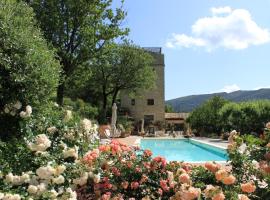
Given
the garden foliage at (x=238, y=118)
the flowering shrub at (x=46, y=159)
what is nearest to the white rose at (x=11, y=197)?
the flowering shrub at (x=46, y=159)

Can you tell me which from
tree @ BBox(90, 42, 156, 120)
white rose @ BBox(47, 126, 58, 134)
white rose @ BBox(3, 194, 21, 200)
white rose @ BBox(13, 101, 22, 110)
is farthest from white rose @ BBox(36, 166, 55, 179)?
tree @ BBox(90, 42, 156, 120)

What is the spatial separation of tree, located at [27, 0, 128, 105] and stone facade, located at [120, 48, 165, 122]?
27090mm

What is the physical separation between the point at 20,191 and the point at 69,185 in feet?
3.10

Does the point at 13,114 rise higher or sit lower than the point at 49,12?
lower

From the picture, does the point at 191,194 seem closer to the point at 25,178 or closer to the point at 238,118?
the point at 25,178

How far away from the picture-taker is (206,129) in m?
39.3

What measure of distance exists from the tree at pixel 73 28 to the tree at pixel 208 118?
17.0m

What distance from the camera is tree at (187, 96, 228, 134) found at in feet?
125

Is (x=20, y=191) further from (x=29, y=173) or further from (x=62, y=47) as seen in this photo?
(x=62, y=47)

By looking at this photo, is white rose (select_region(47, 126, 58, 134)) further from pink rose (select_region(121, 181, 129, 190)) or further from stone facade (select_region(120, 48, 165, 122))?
stone facade (select_region(120, 48, 165, 122))

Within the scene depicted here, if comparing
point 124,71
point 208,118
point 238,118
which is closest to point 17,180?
point 238,118

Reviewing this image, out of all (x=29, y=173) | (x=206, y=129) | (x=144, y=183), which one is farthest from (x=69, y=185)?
(x=206, y=129)

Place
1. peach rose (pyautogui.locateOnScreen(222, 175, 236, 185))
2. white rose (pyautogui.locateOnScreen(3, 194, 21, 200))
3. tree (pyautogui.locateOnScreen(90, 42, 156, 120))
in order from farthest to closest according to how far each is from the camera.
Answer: tree (pyautogui.locateOnScreen(90, 42, 156, 120)), peach rose (pyautogui.locateOnScreen(222, 175, 236, 185)), white rose (pyautogui.locateOnScreen(3, 194, 21, 200))

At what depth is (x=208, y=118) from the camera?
39062 mm
